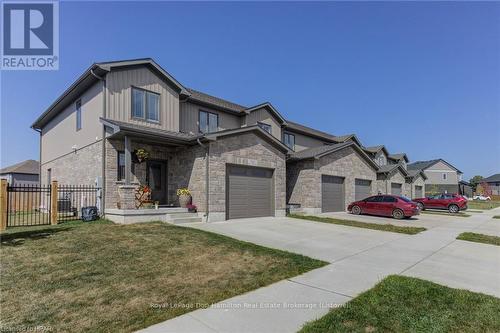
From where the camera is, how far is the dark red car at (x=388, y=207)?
56.6 feet

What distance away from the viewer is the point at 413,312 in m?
4.26

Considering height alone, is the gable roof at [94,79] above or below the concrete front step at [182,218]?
above

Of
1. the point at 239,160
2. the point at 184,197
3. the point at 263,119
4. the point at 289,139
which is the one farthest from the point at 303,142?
the point at 184,197

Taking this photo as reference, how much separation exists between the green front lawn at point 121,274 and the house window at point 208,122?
9.51m

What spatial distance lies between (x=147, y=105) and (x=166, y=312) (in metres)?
12.5

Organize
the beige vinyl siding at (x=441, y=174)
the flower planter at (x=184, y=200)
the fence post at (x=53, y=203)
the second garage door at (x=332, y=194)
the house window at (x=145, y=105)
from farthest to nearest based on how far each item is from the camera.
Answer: the beige vinyl siding at (x=441, y=174)
the second garage door at (x=332, y=194)
the house window at (x=145, y=105)
the flower planter at (x=184, y=200)
the fence post at (x=53, y=203)

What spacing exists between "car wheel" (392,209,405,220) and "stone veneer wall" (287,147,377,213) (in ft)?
13.6

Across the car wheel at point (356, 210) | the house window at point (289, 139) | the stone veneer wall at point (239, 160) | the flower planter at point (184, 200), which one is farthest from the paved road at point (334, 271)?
the house window at point (289, 139)

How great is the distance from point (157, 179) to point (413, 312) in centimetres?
1325

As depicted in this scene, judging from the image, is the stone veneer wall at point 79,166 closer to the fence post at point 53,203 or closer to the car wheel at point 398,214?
the fence post at point 53,203

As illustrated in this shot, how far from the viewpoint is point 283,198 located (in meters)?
16.7

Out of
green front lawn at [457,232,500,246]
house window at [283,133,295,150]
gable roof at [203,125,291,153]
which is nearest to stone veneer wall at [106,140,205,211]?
gable roof at [203,125,291,153]

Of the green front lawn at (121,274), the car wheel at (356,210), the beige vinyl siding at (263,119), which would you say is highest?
the beige vinyl siding at (263,119)

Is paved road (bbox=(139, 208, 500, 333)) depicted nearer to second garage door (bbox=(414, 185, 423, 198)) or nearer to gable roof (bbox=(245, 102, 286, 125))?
gable roof (bbox=(245, 102, 286, 125))
